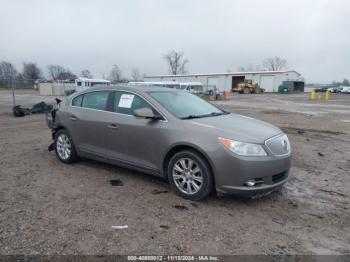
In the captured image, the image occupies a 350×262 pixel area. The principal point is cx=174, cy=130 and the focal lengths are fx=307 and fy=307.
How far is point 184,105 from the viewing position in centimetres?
505

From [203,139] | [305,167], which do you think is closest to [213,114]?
[203,139]

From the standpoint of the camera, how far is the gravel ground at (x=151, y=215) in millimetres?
3221

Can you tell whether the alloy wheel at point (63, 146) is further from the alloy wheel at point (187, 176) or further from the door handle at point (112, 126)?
the alloy wheel at point (187, 176)

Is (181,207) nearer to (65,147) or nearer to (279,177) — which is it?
(279,177)

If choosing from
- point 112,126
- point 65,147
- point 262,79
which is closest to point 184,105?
point 112,126

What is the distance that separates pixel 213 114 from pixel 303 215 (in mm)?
2028

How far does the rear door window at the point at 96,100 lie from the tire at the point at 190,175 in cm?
176

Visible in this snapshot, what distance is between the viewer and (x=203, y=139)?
409 cm

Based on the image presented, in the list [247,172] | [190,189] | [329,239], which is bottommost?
[329,239]

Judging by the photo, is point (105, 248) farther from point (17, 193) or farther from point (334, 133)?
point (334, 133)

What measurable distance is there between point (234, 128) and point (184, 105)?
3.66 ft

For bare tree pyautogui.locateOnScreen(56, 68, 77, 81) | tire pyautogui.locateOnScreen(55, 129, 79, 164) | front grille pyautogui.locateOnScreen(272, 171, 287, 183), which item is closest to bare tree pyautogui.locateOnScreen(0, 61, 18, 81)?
tire pyautogui.locateOnScreen(55, 129, 79, 164)

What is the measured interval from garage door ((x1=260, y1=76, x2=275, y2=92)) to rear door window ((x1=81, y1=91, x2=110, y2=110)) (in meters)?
62.9

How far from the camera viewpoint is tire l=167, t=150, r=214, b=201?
4.11 metres
